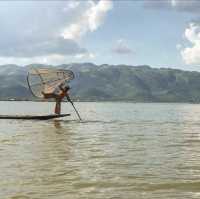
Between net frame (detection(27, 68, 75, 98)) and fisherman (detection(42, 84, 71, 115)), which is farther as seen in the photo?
net frame (detection(27, 68, 75, 98))

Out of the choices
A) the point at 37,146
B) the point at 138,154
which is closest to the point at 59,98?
the point at 37,146

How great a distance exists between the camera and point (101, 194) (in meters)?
14.5

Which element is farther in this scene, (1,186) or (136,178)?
(136,178)

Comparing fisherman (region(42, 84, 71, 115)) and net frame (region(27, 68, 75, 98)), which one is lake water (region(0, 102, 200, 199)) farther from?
net frame (region(27, 68, 75, 98))

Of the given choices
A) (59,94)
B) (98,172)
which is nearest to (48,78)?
(59,94)

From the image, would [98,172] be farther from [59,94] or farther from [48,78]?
[48,78]

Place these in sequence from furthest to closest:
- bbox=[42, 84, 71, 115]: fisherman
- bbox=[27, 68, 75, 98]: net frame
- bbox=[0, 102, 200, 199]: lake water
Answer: bbox=[27, 68, 75, 98]: net frame
bbox=[42, 84, 71, 115]: fisherman
bbox=[0, 102, 200, 199]: lake water

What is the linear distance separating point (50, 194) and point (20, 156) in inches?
349

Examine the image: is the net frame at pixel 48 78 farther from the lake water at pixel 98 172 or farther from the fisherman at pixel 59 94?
the lake water at pixel 98 172

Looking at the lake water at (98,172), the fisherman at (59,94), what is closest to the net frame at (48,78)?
the fisherman at (59,94)

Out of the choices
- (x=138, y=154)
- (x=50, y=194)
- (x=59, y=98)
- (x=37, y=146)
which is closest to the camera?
(x=50, y=194)

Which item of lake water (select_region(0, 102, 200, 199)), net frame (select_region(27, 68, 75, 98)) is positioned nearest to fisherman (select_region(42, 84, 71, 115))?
net frame (select_region(27, 68, 75, 98))

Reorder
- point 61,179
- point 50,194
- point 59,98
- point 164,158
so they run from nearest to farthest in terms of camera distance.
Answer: point 50,194, point 61,179, point 164,158, point 59,98

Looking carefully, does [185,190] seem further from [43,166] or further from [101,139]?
[101,139]
